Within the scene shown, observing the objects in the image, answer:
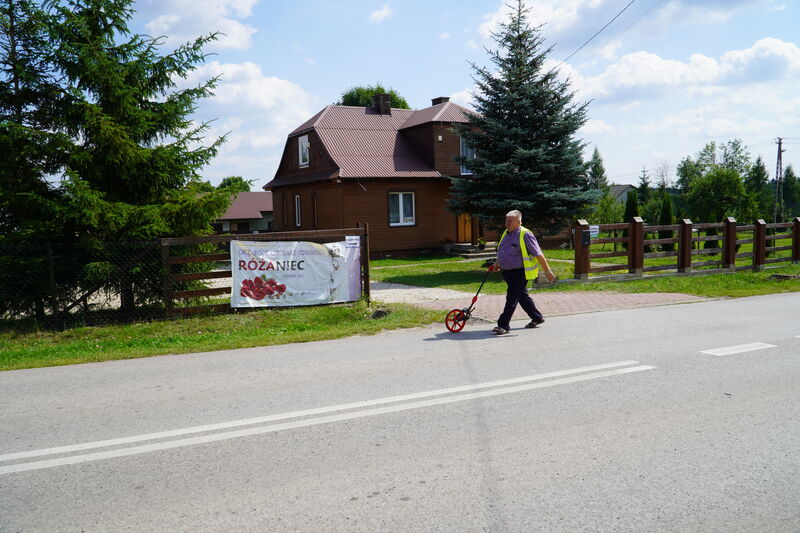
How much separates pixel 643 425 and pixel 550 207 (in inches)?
597

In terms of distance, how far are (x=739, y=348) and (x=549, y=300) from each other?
5146mm

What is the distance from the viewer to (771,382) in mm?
6133

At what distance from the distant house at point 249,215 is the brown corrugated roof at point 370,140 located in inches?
1223

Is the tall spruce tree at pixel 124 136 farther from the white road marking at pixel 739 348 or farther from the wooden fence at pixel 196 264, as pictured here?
the white road marking at pixel 739 348

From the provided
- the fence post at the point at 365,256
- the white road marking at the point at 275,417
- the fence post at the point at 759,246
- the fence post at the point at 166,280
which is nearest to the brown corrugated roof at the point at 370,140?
the fence post at the point at 759,246

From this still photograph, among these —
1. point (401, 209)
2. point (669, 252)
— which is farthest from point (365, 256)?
point (401, 209)

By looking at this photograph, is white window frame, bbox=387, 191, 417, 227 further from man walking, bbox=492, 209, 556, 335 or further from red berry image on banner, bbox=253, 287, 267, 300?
man walking, bbox=492, 209, 556, 335

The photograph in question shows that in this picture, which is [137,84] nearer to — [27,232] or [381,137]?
[27,232]

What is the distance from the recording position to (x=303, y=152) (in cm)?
2969

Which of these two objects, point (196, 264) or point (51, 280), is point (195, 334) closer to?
point (196, 264)

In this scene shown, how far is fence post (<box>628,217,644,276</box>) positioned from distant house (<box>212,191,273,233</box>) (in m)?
48.4

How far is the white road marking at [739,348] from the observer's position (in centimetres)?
750

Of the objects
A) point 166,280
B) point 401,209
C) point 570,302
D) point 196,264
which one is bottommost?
point 570,302

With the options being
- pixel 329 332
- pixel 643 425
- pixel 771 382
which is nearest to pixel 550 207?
pixel 329 332
